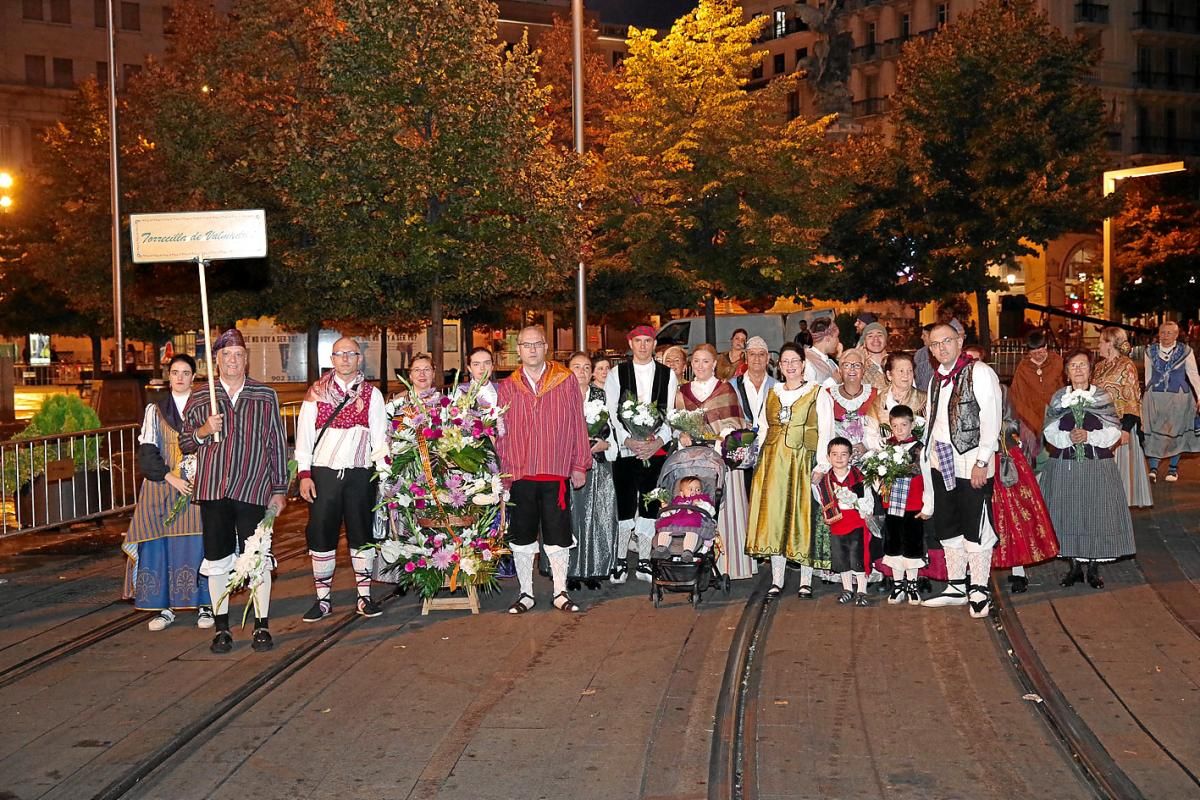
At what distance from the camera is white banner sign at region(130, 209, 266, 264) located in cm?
1014

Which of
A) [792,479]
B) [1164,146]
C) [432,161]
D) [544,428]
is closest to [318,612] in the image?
[544,428]

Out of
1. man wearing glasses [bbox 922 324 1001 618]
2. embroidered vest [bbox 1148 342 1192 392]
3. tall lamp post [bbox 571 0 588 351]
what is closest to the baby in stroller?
man wearing glasses [bbox 922 324 1001 618]

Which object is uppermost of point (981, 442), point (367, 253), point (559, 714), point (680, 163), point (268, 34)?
point (268, 34)

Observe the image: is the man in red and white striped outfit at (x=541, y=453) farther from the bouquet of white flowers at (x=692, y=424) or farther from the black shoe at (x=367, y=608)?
the black shoe at (x=367, y=608)

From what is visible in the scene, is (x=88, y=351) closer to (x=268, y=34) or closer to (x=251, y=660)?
(x=268, y=34)

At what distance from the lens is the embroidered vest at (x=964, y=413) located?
9875 millimetres

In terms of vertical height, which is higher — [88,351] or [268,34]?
[268,34]

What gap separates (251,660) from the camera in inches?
348

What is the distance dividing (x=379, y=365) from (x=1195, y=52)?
44.5 m

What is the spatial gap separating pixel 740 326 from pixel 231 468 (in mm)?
33427

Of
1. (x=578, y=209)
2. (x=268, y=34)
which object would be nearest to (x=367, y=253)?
(x=578, y=209)

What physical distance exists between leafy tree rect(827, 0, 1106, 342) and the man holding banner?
111ft

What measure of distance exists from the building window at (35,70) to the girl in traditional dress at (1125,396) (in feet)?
241

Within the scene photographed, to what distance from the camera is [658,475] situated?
1144cm
